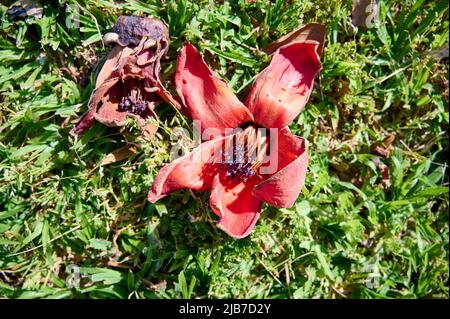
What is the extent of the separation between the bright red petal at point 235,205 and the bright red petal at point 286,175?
0.07 m

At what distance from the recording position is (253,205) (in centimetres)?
226

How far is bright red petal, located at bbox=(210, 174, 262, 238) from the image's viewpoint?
2.15m

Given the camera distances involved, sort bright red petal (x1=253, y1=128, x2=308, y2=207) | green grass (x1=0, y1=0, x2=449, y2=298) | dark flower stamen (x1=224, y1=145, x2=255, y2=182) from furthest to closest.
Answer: green grass (x1=0, y1=0, x2=449, y2=298) < dark flower stamen (x1=224, y1=145, x2=255, y2=182) < bright red petal (x1=253, y1=128, x2=308, y2=207)

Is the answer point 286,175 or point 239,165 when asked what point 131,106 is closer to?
point 239,165

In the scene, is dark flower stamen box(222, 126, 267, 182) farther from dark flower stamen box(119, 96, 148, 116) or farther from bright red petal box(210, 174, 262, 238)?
dark flower stamen box(119, 96, 148, 116)

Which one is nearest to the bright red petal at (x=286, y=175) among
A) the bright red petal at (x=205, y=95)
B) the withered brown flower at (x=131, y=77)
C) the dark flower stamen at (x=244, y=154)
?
the dark flower stamen at (x=244, y=154)

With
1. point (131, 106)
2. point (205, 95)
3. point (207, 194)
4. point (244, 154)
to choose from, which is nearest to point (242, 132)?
point (244, 154)

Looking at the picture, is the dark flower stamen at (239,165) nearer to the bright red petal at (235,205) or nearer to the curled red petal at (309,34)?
the bright red petal at (235,205)

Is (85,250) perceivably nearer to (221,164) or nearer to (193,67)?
(221,164)

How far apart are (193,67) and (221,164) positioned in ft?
1.46

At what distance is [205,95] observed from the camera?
226cm

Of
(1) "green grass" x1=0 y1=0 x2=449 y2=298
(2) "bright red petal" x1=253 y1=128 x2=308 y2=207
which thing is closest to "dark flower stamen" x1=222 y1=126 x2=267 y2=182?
(2) "bright red petal" x1=253 y1=128 x2=308 y2=207

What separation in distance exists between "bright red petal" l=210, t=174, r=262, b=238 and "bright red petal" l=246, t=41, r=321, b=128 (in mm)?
312

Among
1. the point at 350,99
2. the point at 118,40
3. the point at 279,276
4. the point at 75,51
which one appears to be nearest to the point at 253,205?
the point at 279,276
